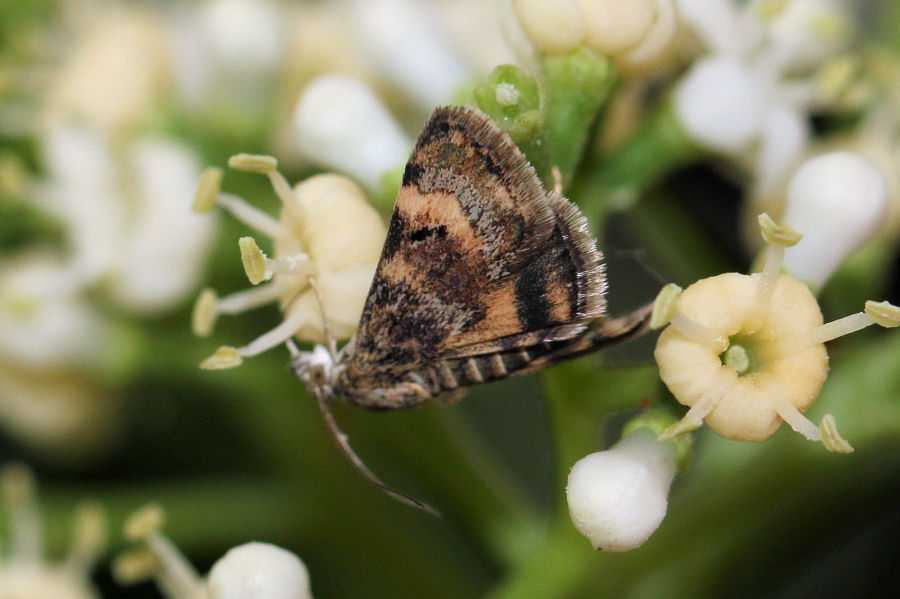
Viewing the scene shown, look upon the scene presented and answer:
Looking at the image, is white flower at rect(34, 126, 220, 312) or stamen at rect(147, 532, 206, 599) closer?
stamen at rect(147, 532, 206, 599)

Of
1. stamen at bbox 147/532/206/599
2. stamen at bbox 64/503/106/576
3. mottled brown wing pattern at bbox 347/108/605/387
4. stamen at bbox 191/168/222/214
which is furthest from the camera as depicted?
stamen at bbox 64/503/106/576

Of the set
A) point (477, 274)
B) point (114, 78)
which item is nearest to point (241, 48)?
point (114, 78)

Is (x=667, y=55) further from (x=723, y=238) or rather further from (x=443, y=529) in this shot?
(x=443, y=529)

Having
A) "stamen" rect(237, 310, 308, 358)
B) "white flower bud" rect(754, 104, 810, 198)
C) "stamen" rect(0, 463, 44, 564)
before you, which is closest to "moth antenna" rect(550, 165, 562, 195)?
"stamen" rect(237, 310, 308, 358)

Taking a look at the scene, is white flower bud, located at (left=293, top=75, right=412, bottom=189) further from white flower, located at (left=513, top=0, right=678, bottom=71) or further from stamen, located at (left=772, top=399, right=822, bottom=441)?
stamen, located at (left=772, top=399, right=822, bottom=441)

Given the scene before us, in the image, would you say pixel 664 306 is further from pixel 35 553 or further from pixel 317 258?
pixel 35 553

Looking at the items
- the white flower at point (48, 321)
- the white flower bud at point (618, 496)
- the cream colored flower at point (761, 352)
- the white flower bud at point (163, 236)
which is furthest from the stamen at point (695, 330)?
the white flower at point (48, 321)

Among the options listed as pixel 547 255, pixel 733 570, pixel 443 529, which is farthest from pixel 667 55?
pixel 443 529
